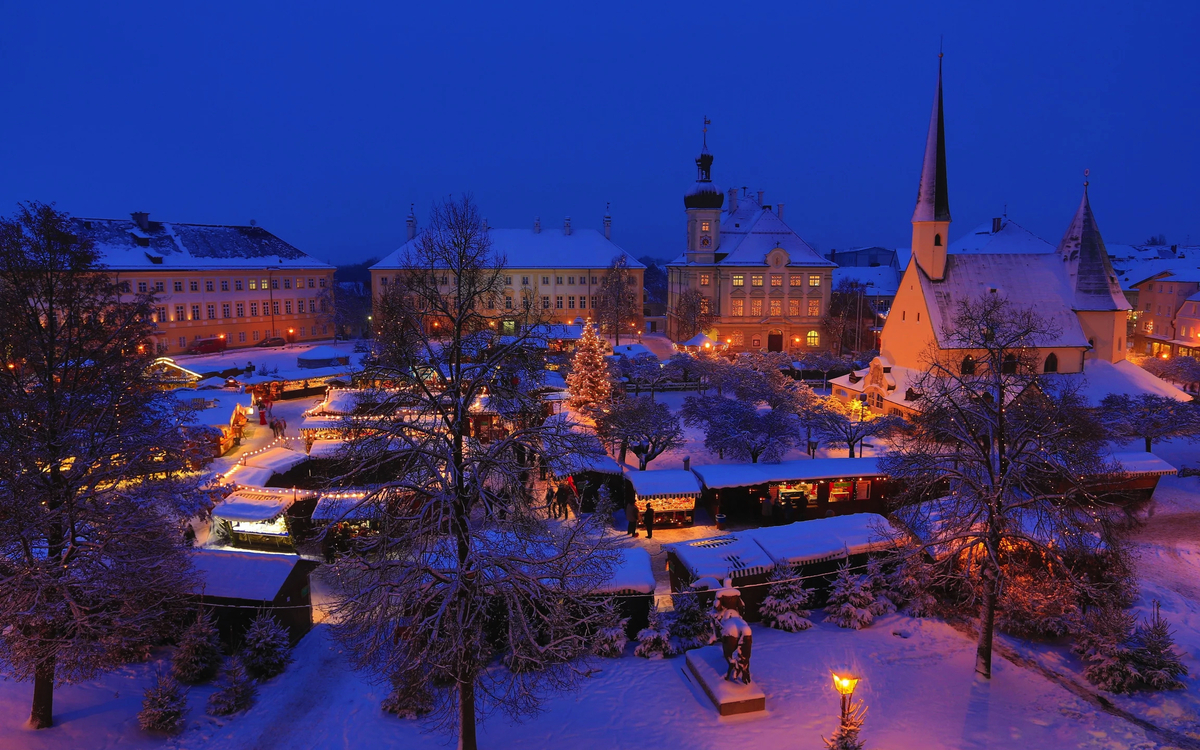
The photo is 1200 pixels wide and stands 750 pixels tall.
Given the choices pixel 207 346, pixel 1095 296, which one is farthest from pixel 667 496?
pixel 207 346

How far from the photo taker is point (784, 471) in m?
20.2

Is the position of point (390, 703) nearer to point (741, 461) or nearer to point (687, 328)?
point (741, 461)

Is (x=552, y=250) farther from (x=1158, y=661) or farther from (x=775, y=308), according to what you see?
(x=1158, y=661)

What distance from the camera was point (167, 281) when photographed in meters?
48.1

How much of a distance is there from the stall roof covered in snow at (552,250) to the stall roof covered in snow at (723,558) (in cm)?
4627

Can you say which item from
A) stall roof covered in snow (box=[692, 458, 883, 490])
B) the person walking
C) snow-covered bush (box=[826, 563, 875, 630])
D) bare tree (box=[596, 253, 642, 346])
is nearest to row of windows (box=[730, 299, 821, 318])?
bare tree (box=[596, 253, 642, 346])

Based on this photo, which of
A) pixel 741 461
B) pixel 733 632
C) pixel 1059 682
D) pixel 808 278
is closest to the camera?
pixel 733 632

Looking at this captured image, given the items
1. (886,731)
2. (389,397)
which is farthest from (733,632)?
(389,397)

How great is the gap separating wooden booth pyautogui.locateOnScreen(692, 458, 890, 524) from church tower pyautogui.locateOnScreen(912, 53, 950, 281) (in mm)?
14550

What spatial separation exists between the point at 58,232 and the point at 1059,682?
18012 millimetres

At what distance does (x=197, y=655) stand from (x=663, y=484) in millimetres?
11449

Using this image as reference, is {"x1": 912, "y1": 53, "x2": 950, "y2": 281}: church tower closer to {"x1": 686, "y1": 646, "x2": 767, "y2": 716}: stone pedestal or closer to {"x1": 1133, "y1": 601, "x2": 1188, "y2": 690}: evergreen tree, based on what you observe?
{"x1": 1133, "y1": 601, "x2": 1188, "y2": 690}: evergreen tree

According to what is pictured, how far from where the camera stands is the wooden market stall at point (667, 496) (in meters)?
19.0

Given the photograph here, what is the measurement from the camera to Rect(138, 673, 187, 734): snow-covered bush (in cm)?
1056
